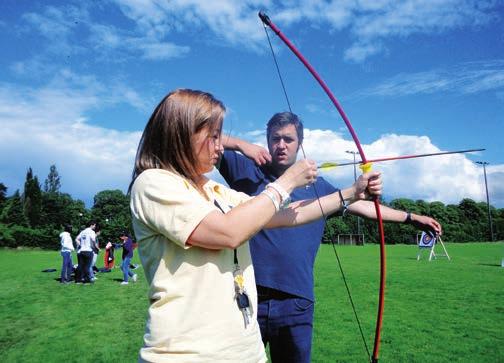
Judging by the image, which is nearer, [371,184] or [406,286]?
[371,184]

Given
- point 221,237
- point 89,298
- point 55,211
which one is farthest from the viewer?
point 55,211

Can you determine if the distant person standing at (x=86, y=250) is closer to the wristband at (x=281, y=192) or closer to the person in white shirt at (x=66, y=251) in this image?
the person in white shirt at (x=66, y=251)

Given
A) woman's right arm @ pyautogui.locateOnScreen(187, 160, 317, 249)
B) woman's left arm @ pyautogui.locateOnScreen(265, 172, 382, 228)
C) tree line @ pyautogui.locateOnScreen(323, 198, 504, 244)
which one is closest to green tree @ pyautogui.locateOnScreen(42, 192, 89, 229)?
tree line @ pyautogui.locateOnScreen(323, 198, 504, 244)

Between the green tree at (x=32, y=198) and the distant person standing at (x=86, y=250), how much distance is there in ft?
176

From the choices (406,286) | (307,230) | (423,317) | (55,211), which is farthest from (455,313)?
(55,211)

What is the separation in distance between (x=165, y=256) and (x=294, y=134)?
157 centimetres

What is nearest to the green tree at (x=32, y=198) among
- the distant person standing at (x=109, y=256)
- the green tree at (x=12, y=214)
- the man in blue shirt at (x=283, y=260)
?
the green tree at (x=12, y=214)

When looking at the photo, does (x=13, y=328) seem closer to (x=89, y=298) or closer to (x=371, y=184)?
(x=89, y=298)

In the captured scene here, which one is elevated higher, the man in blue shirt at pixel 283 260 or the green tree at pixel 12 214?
the green tree at pixel 12 214

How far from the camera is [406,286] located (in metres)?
10.6

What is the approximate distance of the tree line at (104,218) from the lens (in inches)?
1473

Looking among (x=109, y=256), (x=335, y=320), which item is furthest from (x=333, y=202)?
(x=109, y=256)

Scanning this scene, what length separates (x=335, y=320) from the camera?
7.00m

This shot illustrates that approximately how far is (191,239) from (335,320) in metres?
6.17
